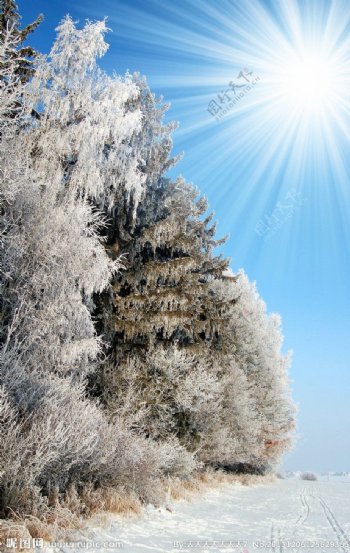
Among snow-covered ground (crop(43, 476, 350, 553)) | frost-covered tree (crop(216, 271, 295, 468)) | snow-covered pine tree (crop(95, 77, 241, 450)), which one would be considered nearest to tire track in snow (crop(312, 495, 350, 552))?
snow-covered ground (crop(43, 476, 350, 553))

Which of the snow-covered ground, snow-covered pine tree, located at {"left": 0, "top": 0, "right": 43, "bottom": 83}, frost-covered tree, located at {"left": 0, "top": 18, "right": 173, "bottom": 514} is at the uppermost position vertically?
snow-covered pine tree, located at {"left": 0, "top": 0, "right": 43, "bottom": 83}

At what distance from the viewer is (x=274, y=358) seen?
30219mm

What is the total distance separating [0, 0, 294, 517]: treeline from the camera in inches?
294

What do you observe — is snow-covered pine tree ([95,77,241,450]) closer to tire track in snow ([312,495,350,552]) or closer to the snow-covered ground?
the snow-covered ground

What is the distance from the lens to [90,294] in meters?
11.5

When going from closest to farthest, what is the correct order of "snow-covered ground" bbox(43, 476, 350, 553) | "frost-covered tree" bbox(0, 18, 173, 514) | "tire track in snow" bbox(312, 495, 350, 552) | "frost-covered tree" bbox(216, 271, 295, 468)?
"snow-covered ground" bbox(43, 476, 350, 553) < "frost-covered tree" bbox(0, 18, 173, 514) < "tire track in snow" bbox(312, 495, 350, 552) < "frost-covered tree" bbox(216, 271, 295, 468)

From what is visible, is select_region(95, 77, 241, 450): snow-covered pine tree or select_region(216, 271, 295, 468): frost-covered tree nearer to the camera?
select_region(95, 77, 241, 450): snow-covered pine tree

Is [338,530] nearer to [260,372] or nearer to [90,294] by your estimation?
[90,294]

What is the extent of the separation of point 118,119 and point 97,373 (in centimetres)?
804

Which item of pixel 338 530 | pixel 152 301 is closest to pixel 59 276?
pixel 152 301

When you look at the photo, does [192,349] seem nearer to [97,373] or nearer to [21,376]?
[97,373]

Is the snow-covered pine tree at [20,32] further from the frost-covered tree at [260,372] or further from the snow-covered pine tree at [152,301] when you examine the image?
the frost-covered tree at [260,372]

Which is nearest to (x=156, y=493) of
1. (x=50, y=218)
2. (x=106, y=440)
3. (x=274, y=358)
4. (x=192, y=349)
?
(x=106, y=440)

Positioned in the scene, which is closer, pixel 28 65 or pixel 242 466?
pixel 28 65
